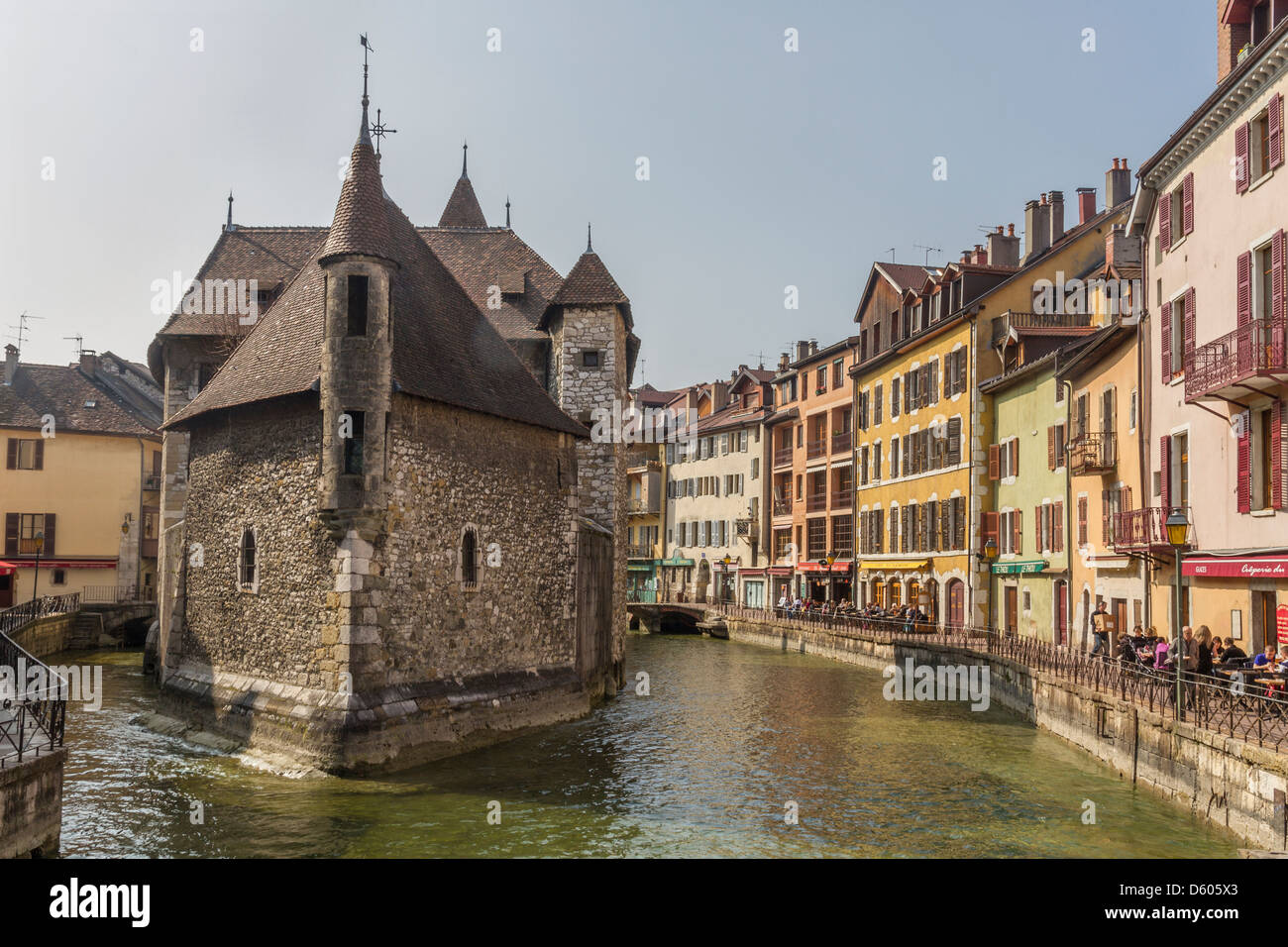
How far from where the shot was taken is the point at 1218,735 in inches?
563

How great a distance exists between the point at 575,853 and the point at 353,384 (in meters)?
8.56

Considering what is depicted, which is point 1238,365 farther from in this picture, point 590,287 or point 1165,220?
point 590,287

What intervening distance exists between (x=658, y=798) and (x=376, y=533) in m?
6.26

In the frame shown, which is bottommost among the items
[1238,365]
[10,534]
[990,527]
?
[10,534]

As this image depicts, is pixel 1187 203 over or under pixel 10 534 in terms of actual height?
over

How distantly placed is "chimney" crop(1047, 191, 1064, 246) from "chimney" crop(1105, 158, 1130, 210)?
2.34 meters

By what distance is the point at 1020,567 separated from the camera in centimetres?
3384

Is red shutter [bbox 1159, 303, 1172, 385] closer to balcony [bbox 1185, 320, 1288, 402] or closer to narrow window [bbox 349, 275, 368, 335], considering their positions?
balcony [bbox 1185, 320, 1288, 402]

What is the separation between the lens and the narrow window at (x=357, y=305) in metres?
18.5

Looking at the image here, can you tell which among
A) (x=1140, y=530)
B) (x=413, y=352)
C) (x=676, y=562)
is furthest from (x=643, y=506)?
(x=413, y=352)

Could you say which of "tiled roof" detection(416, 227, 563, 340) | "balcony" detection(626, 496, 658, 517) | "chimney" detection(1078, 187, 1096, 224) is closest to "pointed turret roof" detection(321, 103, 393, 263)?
"tiled roof" detection(416, 227, 563, 340)

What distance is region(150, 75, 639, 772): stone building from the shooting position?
1805cm
